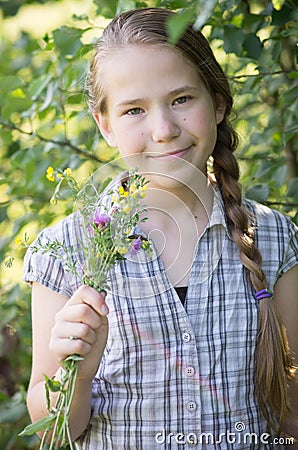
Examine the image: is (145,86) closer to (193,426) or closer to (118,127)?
(118,127)

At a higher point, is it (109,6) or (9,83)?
(109,6)

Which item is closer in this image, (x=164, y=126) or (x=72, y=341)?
(x=72, y=341)

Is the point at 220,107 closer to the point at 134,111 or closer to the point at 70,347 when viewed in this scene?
the point at 134,111

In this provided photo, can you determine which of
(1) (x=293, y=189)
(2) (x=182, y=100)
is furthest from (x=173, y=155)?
(1) (x=293, y=189)

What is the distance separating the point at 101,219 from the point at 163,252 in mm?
322

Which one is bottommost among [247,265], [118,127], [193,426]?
[193,426]

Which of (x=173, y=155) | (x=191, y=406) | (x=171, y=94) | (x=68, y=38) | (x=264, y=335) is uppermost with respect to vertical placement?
(x=68, y=38)

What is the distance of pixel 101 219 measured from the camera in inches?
46.3

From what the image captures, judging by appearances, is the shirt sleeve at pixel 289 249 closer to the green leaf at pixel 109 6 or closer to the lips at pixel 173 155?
the lips at pixel 173 155

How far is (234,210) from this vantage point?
1.56m

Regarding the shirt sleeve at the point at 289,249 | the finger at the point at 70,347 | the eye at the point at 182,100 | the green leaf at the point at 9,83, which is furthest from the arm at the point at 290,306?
the green leaf at the point at 9,83

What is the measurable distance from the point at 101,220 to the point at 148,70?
0.35 metres

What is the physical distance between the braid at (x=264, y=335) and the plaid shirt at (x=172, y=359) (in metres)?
0.02

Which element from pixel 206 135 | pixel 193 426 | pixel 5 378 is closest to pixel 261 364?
pixel 193 426
